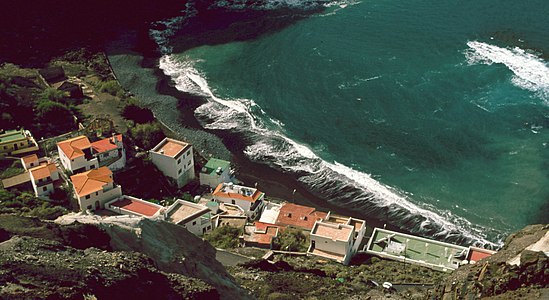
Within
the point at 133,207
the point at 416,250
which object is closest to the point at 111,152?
the point at 133,207

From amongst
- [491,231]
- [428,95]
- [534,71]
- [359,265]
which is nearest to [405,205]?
[491,231]

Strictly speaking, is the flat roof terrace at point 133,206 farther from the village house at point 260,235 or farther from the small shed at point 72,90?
the small shed at point 72,90

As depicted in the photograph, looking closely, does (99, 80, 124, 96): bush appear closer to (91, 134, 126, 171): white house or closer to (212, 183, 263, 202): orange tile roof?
(91, 134, 126, 171): white house

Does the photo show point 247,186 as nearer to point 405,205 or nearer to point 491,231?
point 405,205

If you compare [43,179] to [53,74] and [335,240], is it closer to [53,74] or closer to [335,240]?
[335,240]

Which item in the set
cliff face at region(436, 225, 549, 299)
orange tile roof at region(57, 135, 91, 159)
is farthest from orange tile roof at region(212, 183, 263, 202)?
cliff face at region(436, 225, 549, 299)
